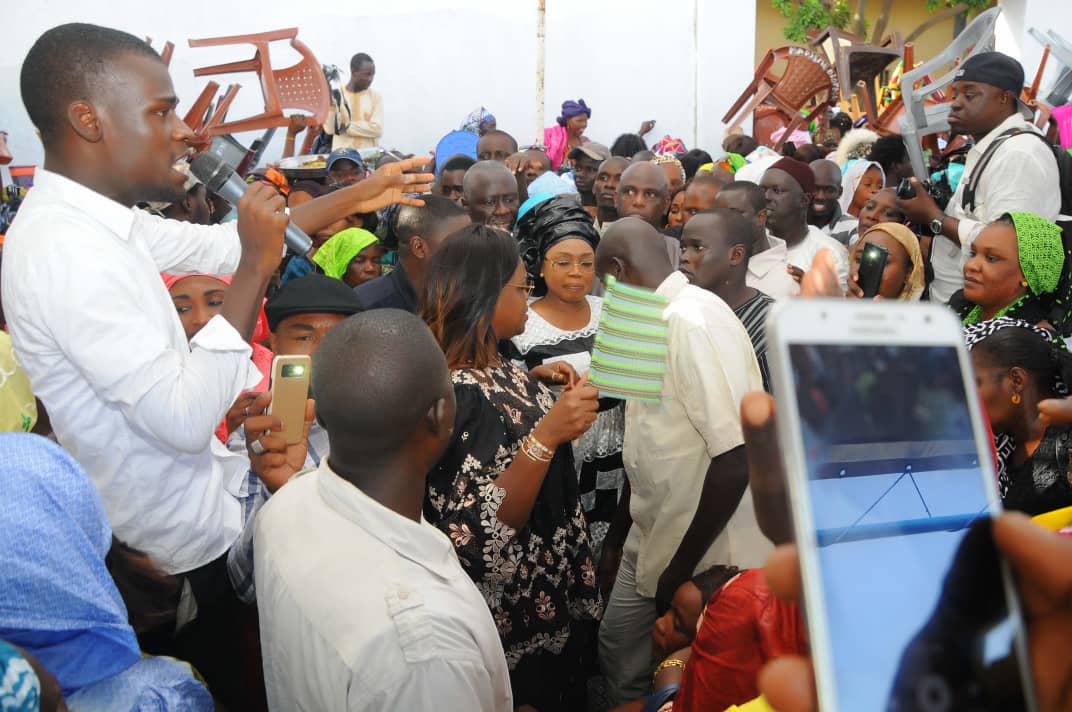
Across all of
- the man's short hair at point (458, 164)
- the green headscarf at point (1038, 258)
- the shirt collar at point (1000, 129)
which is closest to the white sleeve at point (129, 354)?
the green headscarf at point (1038, 258)

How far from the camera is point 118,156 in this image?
155cm

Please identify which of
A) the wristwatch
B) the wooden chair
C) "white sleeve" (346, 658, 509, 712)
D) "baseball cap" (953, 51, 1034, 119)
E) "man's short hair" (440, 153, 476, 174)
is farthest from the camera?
the wooden chair

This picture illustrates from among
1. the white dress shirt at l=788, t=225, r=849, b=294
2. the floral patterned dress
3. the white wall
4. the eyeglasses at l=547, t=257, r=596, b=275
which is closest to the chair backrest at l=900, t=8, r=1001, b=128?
the white dress shirt at l=788, t=225, r=849, b=294

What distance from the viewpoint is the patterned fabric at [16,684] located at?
3.04 ft

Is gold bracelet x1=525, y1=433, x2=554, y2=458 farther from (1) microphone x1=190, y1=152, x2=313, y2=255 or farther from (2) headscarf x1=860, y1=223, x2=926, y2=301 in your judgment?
(2) headscarf x1=860, y1=223, x2=926, y2=301

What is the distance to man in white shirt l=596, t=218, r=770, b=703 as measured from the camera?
202cm

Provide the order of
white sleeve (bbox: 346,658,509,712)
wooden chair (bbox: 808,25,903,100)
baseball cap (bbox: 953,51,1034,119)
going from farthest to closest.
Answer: wooden chair (bbox: 808,25,903,100), baseball cap (bbox: 953,51,1034,119), white sleeve (bbox: 346,658,509,712)

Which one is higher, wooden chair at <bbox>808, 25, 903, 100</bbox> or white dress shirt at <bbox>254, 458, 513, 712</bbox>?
wooden chair at <bbox>808, 25, 903, 100</bbox>

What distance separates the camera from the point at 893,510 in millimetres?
654

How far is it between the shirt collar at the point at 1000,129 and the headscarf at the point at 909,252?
0.53m

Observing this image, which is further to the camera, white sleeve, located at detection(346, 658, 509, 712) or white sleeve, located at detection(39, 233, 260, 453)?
white sleeve, located at detection(39, 233, 260, 453)

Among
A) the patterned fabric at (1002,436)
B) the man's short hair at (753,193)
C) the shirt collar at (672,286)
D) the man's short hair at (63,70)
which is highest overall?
the man's short hair at (63,70)

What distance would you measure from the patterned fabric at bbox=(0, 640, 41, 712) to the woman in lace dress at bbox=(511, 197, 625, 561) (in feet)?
5.21

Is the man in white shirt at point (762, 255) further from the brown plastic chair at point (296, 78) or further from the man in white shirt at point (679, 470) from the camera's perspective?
the brown plastic chair at point (296, 78)
